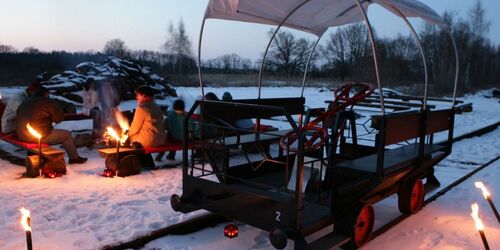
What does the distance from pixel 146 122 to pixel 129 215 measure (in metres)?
2.45

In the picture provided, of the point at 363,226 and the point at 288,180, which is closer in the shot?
the point at 363,226

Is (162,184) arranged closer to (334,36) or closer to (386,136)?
(386,136)

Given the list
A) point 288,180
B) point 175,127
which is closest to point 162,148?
point 175,127

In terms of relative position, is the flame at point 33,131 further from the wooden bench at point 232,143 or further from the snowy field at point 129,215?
the wooden bench at point 232,143

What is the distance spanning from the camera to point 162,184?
6805 millimetres

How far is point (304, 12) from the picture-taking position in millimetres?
7617

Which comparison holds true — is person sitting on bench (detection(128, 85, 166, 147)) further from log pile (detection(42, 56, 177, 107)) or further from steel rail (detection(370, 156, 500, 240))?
log pile (detection(42, 56, 177, 107))

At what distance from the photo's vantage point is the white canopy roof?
6227mm

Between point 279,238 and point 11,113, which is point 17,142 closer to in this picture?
point 11,113

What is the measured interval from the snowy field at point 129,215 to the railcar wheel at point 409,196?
0.14 meters

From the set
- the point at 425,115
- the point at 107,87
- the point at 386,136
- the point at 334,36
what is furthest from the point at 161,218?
the point at 334,36

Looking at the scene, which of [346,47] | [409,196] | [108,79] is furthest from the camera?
[346,47]

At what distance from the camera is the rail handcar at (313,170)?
A: 4090 millimetres

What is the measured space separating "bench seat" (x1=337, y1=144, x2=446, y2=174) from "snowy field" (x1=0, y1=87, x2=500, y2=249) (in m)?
0.85
